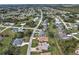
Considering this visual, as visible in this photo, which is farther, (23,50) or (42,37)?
(42,37)

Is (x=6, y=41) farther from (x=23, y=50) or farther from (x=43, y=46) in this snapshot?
(x=43, y=46)

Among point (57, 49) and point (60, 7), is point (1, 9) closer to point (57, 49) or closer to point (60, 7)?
point (60, 7)

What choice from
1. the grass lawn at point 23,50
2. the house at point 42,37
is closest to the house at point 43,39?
the house at point 42,37

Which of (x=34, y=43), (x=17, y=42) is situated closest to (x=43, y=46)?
(x=34, y=43)

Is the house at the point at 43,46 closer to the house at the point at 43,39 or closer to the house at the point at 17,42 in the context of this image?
the house at the point at 43,39

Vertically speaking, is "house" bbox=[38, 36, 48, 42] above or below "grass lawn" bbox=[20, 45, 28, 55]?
above

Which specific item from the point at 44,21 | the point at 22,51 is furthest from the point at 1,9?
the point at 22,51

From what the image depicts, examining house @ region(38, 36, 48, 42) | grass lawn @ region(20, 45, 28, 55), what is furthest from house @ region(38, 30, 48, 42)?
grass lawn @ region(20, 45, 28, 55)

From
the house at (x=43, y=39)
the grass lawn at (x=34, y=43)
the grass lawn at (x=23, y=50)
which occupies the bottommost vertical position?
the grass lawn at (x=23, y=50)

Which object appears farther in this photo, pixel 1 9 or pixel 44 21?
pixel 1 9

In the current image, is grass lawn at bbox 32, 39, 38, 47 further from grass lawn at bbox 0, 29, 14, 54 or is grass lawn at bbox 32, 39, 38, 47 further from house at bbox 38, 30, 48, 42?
grass lawn at bbox 0, 29, 14, 54
